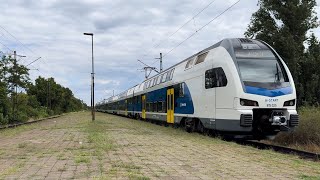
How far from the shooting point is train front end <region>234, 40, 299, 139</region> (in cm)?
1456

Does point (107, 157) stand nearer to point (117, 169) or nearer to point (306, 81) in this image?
point (117, 169)

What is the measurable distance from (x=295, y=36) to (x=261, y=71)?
97.5 ft

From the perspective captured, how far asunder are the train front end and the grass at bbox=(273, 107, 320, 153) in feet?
4.91

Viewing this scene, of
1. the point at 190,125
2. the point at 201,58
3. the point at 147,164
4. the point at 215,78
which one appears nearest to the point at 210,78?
the point at 215,78

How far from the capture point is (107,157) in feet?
32.9

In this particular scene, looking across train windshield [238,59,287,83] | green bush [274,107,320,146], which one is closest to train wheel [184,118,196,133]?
green bush [274,107,320,146]

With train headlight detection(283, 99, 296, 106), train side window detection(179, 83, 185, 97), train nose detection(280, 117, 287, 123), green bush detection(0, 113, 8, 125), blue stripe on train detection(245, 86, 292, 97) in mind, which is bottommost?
green bush detection(0, 113, 8, 125)

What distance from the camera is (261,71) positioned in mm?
15312

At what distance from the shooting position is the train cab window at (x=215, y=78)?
15.5 metres

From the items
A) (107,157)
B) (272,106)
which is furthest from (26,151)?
(272,106)

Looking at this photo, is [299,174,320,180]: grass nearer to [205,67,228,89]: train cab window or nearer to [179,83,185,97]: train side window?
[205,67,228,89]: train cab window

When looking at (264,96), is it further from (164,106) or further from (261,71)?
(164,106)

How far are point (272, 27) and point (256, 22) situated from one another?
6.66 ft

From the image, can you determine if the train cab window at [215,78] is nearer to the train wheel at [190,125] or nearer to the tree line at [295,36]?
the train wheel at [190,125]
